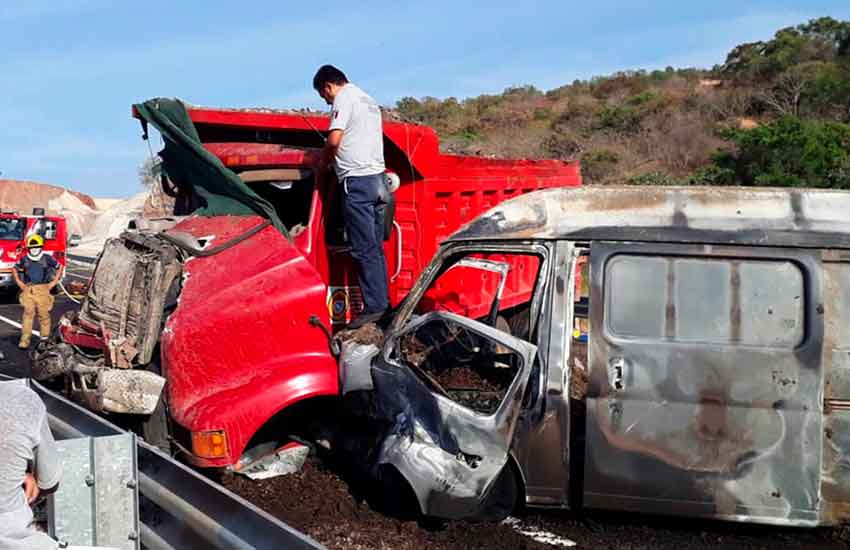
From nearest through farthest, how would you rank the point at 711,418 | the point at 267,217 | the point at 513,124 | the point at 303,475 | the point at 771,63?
the point at 711,418 < the point at 303,475 < the point at 267,217 < the point at 771,63 < the point at 513,124

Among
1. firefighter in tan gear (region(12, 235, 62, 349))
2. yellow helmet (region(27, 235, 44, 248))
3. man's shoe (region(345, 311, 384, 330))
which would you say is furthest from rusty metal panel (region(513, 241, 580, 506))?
yellow helmet (region(27, 235, 44, 248))

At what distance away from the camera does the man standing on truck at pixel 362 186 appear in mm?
6418

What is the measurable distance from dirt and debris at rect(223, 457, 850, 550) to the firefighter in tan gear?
8.25 meters

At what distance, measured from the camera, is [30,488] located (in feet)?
10.4

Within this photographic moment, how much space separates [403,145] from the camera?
6.95 m

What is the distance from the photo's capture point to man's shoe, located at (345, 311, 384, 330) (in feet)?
19.9

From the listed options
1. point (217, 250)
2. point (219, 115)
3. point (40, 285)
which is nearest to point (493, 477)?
point (217, 250)

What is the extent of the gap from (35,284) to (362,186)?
27.4 feet

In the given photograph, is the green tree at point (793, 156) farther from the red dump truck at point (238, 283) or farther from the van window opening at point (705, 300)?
the van window opening at point (705, 300)

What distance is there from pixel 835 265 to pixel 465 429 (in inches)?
83.0

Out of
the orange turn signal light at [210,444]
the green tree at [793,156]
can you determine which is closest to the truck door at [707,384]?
the orange turn signal light at [210,444]

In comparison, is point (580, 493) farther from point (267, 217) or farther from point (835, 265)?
point (267, 217)

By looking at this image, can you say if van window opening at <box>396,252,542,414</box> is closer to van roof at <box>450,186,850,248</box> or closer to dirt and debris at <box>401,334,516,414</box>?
dirt and debris at <box>401,334,516,414</box>

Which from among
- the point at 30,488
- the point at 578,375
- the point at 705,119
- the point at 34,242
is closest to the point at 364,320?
the point at 578,375
